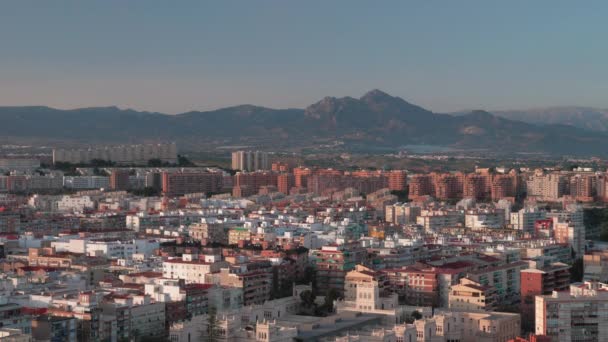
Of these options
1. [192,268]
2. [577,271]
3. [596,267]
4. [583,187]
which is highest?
[583,187]

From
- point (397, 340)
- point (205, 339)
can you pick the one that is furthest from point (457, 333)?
point (205, 339)

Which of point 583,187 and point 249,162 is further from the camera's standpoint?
point 249,162

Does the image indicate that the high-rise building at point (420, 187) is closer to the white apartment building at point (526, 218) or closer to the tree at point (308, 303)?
the white apartment building at point (526, 218)

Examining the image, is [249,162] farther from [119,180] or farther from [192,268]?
[192,268]

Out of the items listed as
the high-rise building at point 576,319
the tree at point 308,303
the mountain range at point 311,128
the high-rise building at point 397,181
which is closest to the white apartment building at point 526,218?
Answer: the tree at point 308,303

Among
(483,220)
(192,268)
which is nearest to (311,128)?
(483,220)

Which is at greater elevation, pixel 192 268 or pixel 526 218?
pixel 192 268

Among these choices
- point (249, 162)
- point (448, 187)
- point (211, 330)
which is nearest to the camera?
point (211, 330)

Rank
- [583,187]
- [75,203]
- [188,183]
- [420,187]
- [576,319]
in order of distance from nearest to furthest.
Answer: [576,319], [75,203], [583,187], [420,187], [188,183]

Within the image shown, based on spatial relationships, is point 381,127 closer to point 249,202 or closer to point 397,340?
point 249,202
